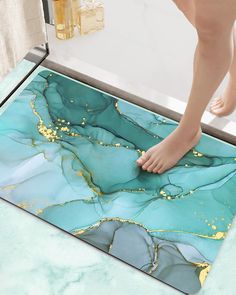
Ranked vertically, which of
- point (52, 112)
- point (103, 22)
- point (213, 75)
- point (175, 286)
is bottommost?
point (175, 286)

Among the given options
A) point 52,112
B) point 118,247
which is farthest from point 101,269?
point 52,112

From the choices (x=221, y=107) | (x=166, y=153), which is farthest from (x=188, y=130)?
(x=221, y=107)

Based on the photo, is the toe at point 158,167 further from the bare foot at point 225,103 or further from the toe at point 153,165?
the bare foot at point 225,103

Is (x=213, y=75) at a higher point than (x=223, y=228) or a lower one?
higher

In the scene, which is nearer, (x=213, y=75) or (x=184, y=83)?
(x=213, y=75)

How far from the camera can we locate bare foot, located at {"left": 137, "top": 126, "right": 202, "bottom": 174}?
57.0 inches

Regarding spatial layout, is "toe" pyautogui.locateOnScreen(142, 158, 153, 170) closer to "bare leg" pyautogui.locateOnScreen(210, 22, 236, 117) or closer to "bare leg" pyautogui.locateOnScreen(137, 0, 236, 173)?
"bare leg" pyautogui.locateOnScreen(137, 0, 236, 173)

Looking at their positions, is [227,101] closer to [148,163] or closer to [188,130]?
[188,130]

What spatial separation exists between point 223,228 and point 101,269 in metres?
0.32

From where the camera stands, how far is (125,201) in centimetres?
141

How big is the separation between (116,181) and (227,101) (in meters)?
0.38

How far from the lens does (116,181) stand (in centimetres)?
145

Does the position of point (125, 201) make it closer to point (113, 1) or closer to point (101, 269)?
point (101, 269)

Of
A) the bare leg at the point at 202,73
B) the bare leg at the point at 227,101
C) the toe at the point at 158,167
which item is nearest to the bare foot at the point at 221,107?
the bare leg at the point at 227,101
